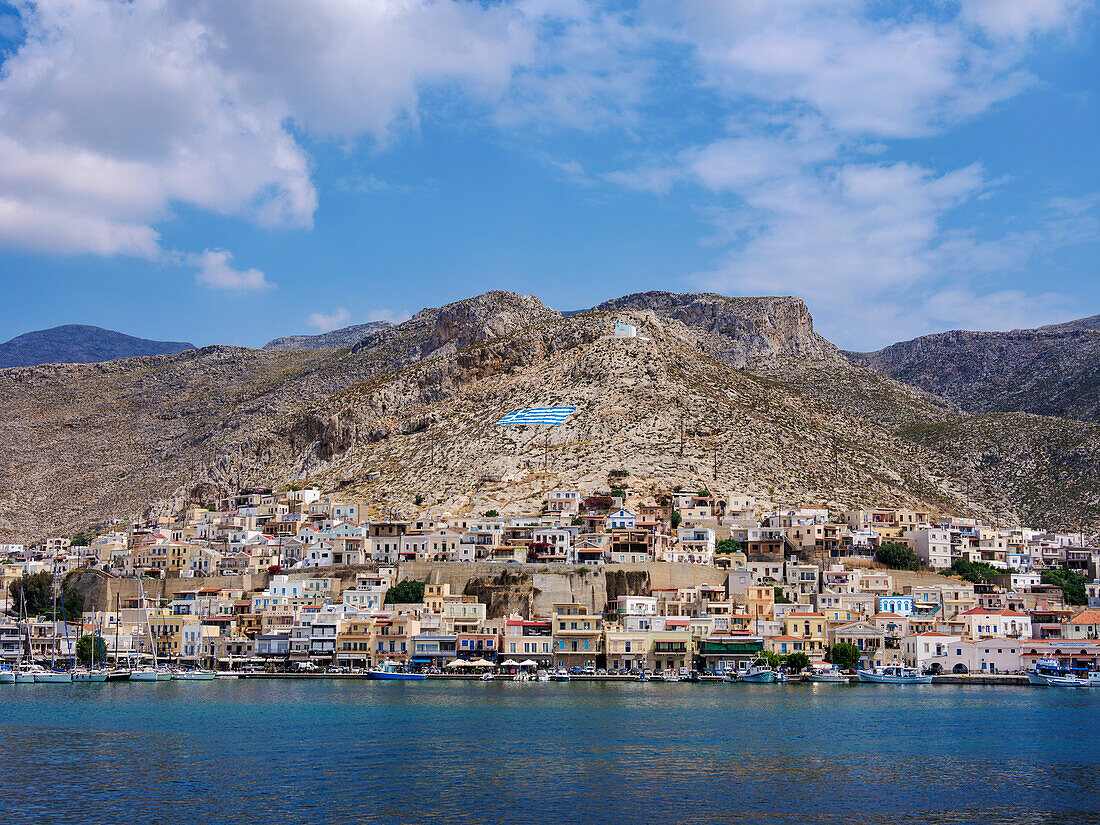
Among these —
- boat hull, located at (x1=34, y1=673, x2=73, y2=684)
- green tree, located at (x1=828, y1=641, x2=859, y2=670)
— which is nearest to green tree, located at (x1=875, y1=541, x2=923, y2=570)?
green tree, located at (x1=828, y1=641, x2=859, y2=670)

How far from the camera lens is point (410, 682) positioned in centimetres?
8681

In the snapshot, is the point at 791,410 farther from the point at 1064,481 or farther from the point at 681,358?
the point at 1064,481

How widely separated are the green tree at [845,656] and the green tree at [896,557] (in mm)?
18968

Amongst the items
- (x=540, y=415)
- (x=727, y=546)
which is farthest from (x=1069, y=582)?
(x=540, y=415)

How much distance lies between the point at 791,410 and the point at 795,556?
41353 millimetres

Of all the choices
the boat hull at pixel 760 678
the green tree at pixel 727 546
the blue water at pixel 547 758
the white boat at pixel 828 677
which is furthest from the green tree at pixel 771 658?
the green tree at pixel 727 546

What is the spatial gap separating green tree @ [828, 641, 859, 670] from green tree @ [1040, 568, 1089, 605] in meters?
24.4

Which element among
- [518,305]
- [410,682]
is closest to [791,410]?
[518,305]

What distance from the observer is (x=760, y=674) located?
87.4 meters

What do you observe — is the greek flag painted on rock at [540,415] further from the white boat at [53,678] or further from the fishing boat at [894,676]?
the white boat at [53,678]

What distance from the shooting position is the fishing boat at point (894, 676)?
88000mm

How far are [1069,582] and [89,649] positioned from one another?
7552cm

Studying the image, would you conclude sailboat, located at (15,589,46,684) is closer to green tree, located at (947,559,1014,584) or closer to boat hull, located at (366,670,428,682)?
boat hull, located at (366,670,428,682)

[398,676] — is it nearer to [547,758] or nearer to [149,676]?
[149,676]
